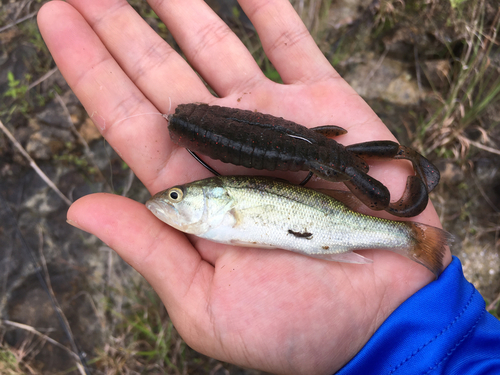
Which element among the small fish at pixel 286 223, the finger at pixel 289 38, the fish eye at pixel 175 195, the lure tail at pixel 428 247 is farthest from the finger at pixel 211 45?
the lure tail at pixel 428 247

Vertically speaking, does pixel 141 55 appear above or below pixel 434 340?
above

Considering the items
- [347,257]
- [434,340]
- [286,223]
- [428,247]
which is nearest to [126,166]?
[286,223]

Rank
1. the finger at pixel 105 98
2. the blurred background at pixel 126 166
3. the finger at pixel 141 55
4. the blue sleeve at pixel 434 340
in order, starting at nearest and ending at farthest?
the blue sleeve at pixel 434 340, the finger at pixel 105 98, the finger at pixel 141 55, the blurred background at pixel 126 166

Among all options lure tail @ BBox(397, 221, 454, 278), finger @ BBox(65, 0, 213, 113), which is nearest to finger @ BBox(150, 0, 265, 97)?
finger @ BBox(65, 0, 213, 113)

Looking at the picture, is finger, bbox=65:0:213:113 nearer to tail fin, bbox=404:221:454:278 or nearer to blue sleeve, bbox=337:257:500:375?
tail fin, bbox=404:221:454:278

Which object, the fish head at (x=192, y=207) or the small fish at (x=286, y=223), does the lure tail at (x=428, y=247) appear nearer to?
the small fish at (x=286, y=223)

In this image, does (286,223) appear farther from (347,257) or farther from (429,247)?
(429,247)
